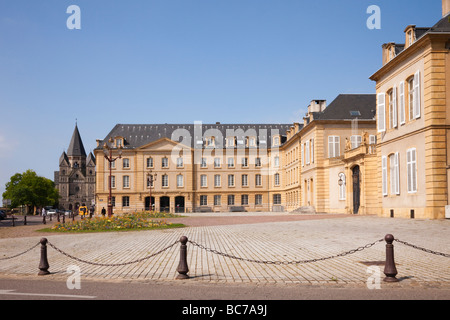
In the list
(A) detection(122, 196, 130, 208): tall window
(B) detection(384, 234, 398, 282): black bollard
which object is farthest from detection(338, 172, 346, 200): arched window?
(A) detection(122, 196, 130, 208): tall window

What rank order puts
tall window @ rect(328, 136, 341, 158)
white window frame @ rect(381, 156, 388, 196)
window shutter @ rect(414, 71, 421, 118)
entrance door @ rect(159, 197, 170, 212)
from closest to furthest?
A: window shutter @ rect(414, 71, 421, 118)
white window frame @ rect(381, 156, 388, 196)
tall window @ rect(328, 136, 341, 158)
entrance door @ rect(159, 197, 170, 212)

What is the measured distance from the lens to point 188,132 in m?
78.4

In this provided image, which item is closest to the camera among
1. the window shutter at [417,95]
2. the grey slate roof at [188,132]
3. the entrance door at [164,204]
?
the window shutter at [417,95]

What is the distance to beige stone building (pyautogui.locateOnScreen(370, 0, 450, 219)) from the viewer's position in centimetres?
2339

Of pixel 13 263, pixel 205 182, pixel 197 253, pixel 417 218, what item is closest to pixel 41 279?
pixel 13 263

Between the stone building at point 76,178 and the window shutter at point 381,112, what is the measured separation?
454ft

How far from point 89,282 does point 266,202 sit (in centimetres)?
6642

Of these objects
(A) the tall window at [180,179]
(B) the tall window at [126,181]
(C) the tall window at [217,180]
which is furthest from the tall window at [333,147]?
(B) the tall window at [126,181]

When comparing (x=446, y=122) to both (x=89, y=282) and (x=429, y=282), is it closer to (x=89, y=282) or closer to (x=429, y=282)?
(x=429, y=282)

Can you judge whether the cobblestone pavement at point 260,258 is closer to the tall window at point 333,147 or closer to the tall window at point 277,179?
the tall window at point 333,147

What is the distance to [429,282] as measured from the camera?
28.3ft

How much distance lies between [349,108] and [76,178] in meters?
129

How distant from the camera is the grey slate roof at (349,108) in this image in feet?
154

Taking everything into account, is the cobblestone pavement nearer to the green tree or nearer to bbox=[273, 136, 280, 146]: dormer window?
bbox=[273, 136, 280, 146]: dormer window
